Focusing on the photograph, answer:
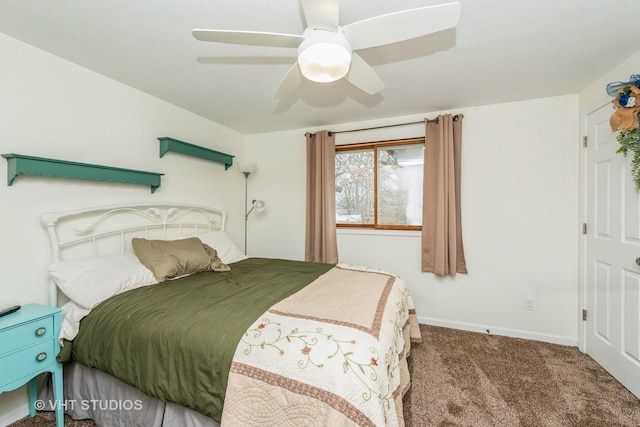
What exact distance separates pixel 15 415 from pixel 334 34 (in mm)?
2938

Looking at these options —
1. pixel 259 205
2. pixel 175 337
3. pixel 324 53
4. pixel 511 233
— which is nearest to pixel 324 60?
pixel 324 53

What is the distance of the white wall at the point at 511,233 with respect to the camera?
8.49ft

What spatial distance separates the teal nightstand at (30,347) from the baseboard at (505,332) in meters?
3.09

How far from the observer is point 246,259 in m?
3.03

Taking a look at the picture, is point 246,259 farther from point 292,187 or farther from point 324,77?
point 324,77

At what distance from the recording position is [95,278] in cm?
179

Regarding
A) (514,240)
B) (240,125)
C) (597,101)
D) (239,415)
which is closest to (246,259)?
(240,125)

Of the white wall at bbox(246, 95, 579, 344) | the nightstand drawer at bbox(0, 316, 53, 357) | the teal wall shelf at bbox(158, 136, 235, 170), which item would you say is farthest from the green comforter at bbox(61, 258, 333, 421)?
the white wall at bbox(246, 95, 579, 344)

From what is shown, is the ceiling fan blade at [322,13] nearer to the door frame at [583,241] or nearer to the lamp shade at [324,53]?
the lamp shade at [324,53]

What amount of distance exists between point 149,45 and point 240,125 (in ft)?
5.57

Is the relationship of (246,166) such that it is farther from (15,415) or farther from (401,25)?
(15,415)

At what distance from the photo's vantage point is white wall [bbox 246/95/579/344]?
2.59m

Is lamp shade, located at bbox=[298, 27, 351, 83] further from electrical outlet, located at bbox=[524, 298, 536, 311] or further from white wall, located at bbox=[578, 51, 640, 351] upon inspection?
electrical outlet, located at bbox=[524, 298, 536, 311]

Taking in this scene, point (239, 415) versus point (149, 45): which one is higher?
point (149, 45)
